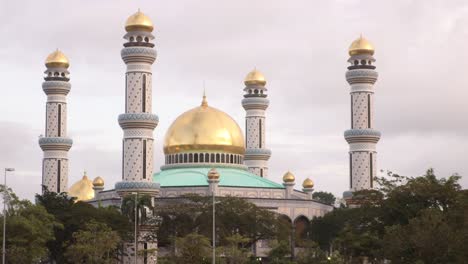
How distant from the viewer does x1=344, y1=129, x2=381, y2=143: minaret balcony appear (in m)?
93.8

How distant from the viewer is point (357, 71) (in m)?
95.5

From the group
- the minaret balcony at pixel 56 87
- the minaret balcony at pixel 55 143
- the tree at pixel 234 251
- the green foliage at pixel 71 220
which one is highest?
the minaret balcony at pixel 56 87

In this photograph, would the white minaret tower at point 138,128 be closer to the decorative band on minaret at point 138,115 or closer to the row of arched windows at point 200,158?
the decorative band on minaret at point 138,115

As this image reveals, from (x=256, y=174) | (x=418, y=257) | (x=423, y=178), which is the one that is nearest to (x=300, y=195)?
(x=256, y=174)

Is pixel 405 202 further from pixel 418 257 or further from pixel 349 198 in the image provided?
pixel 349 198

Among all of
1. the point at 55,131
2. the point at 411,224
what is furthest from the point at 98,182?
the point at 411,224

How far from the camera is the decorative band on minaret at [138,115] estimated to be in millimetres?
85188

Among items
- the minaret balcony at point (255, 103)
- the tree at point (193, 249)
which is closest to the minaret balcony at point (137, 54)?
the tree at point (193, 249)

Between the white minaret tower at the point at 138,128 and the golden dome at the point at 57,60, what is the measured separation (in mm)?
11903

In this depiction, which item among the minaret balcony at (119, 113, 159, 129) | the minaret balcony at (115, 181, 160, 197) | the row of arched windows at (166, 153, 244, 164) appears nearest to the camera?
the minaret balcony at (115, 181, 160, 197)

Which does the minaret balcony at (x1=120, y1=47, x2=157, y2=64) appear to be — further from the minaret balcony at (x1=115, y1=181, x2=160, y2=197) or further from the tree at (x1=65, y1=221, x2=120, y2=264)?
the tree at (x1=65, y1=221, x2=120, y2=264)

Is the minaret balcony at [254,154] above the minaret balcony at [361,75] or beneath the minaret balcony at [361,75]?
beneath

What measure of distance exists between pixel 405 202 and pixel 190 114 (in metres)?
36.0

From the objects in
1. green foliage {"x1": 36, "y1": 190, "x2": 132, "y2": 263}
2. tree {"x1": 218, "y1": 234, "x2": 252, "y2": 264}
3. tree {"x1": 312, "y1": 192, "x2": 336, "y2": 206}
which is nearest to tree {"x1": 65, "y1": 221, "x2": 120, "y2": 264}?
green foliage {"x1": 36, "y1": 190, "x2": 132, "y2": 263}
